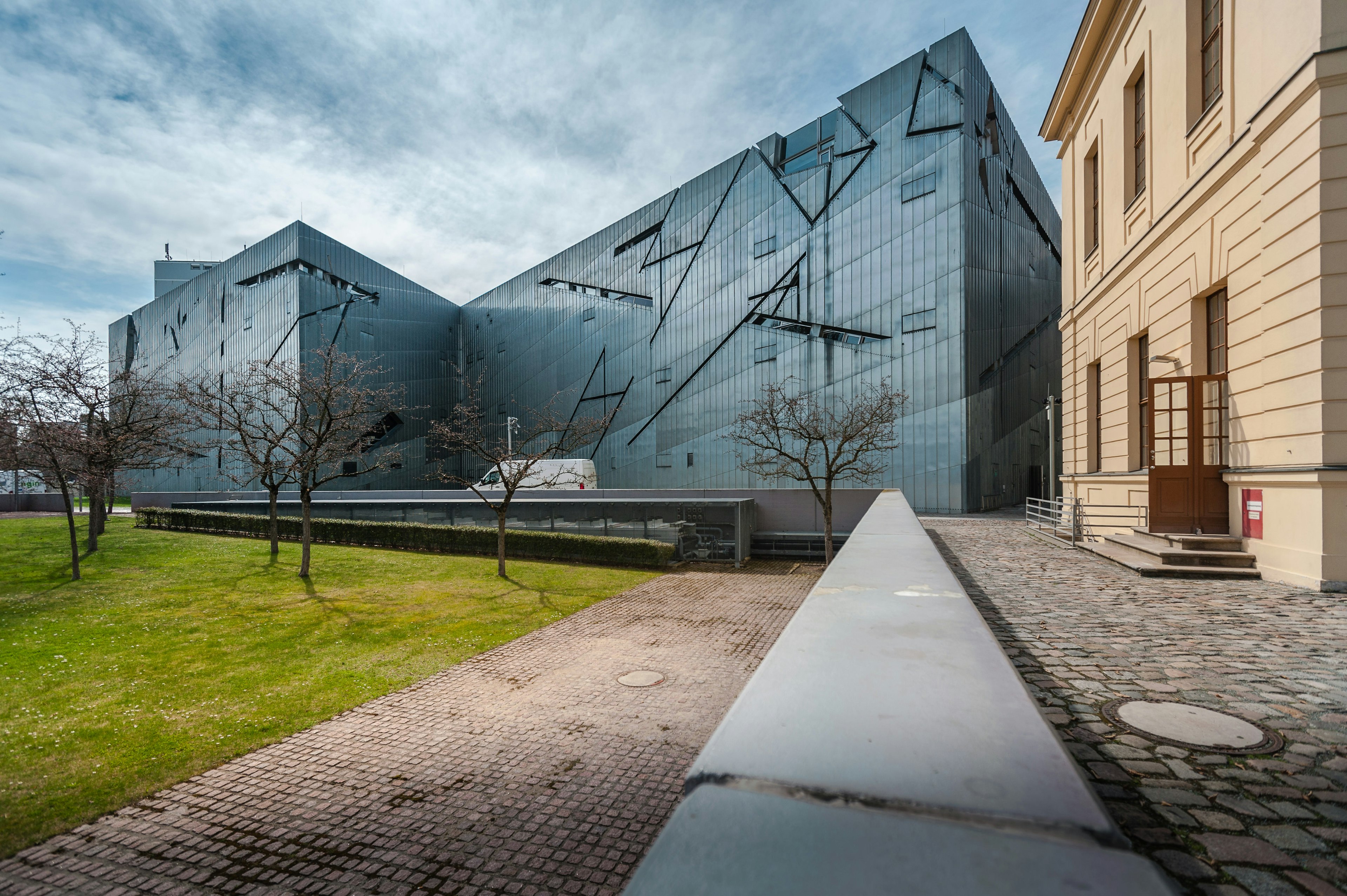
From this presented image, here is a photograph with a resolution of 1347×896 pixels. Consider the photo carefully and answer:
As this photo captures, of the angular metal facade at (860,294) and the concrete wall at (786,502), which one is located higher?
the angular metal facade at (860,294)

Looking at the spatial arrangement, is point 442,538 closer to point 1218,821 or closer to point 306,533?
point 306,533

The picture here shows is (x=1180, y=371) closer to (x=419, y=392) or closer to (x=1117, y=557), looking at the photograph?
(x=1117, y=557)

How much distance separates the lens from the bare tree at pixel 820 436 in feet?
74.6

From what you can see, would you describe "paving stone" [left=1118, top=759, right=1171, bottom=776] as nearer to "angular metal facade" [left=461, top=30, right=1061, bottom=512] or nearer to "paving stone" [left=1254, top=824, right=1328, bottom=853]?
"paving stone" [left=1254, top=824, right=1328, bottom=853]

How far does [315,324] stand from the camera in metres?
44.9

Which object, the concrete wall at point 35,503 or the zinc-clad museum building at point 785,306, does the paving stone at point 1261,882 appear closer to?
the zinc-clad museum building at point 785,306

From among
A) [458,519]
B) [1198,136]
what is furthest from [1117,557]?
[458,519]

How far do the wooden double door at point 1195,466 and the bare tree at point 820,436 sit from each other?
960 centimetres

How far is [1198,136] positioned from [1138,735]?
491 inches

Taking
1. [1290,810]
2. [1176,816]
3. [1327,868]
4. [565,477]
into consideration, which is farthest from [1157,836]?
[565,477]

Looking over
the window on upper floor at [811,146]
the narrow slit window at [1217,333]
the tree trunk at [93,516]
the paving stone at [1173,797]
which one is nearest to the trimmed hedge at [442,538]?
the tree trunk at [93,516]

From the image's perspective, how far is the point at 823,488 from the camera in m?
28.1

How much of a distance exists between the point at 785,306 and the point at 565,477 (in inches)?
559

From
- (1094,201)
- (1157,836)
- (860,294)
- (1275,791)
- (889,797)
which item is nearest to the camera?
(889,797)
